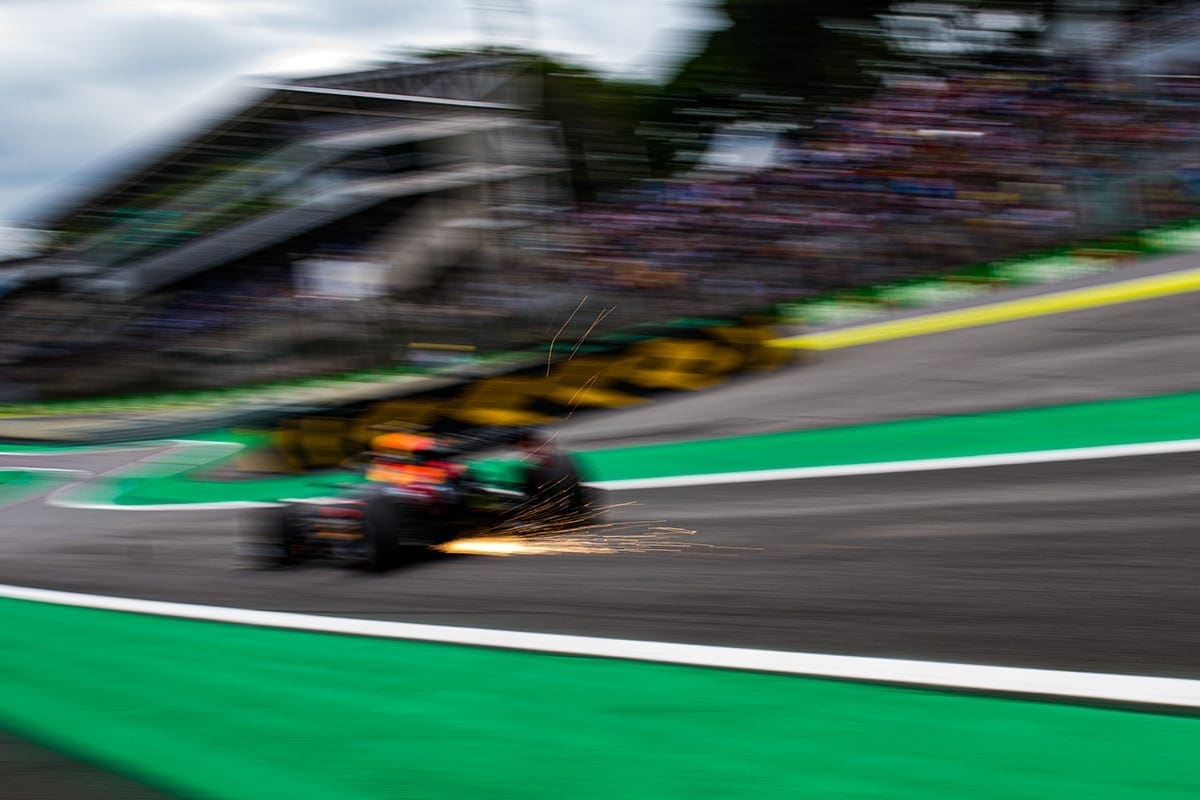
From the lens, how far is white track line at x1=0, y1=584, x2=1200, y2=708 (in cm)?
322

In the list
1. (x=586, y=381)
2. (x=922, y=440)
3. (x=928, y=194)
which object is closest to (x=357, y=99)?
(x=586, y=381)

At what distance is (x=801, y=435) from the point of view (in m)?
8.38

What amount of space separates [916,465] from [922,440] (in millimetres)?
711

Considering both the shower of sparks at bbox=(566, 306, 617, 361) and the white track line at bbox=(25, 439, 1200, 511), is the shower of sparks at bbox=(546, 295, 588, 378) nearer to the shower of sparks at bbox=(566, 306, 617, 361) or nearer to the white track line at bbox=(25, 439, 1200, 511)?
the shower of sparks at bbox=(566, 306, 617, 361)

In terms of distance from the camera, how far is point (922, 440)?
293 inches

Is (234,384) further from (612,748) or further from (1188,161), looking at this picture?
(612,748)

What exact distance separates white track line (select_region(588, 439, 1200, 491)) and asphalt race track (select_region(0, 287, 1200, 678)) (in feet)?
0.53

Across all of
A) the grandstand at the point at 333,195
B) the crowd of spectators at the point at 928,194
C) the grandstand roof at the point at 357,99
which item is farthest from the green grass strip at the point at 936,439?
the grandstand roof at the point at 357,99

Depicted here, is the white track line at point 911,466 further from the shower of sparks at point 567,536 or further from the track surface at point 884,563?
the shower of sparks at point 567,536

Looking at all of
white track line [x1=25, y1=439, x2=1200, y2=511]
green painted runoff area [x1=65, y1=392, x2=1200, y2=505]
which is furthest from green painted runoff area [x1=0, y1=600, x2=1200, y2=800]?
white track line [x1=25, y1=439, x2=1200, y2=511]

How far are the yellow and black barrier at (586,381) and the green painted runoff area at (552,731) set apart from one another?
19.8 ft

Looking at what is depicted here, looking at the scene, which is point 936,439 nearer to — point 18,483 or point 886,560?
point 886,560

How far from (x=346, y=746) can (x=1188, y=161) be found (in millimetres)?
9995

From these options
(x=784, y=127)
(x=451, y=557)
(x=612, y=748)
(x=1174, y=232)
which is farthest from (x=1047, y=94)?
(x=784, y=127)
